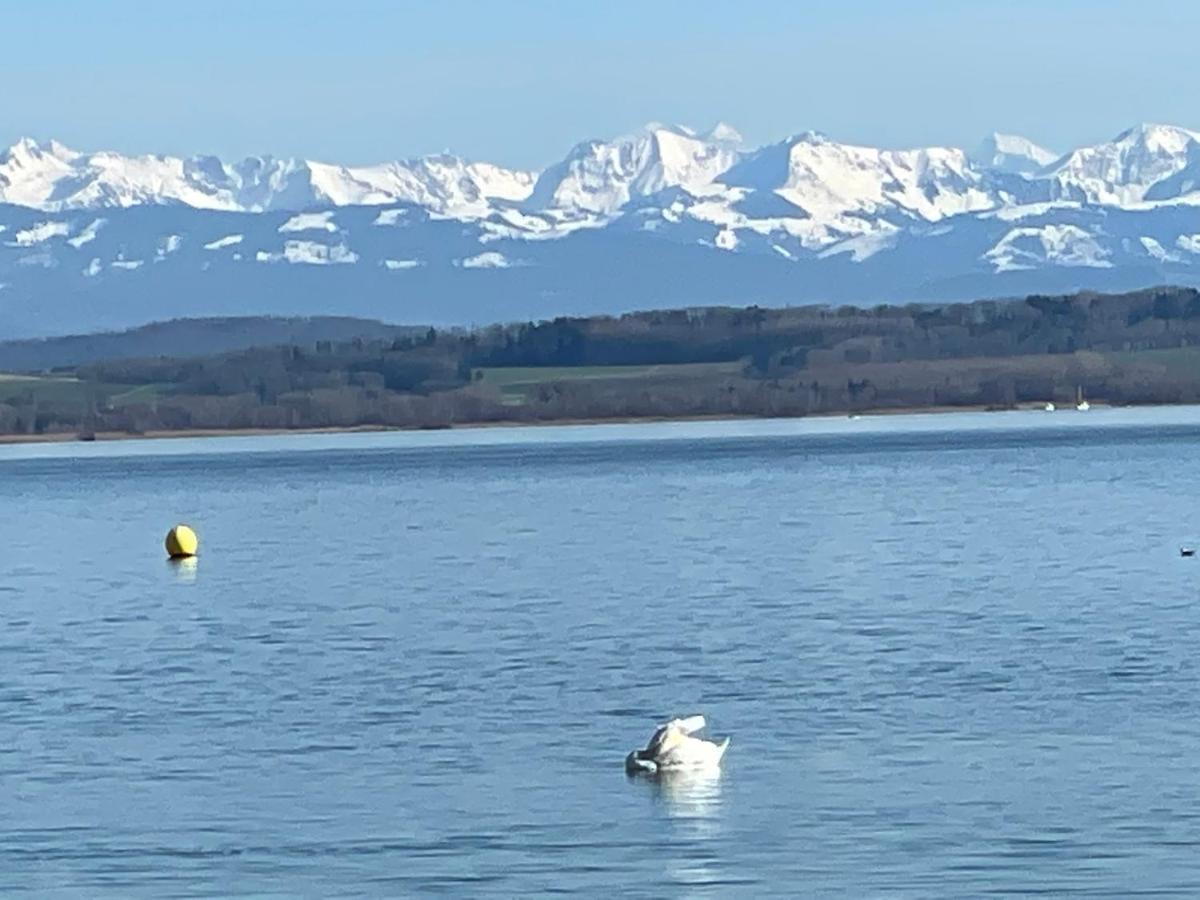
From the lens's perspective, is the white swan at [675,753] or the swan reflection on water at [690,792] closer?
the swan reflection on water at [690,792]

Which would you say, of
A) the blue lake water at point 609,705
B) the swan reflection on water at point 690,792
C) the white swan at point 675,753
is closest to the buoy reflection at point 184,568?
the blue lake water at point 609,705

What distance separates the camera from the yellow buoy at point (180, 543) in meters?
68.1

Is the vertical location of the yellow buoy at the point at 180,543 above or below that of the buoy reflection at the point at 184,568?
above

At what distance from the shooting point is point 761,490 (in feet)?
314

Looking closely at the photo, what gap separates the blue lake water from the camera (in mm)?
25219

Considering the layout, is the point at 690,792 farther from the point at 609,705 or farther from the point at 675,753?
the point at 609,705

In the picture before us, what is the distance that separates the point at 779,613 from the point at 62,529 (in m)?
39.5

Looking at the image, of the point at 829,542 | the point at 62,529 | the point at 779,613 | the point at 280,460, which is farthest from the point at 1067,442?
the point at 779,613

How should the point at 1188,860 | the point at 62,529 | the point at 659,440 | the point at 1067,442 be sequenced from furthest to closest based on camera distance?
the point at 659,440 < the point at 1067,442 < the point at 62,529 < the point at 1188,860

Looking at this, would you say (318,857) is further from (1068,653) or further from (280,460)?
(280,460)

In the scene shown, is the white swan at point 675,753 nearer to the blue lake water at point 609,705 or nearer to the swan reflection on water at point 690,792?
the swan reflection on water at point 690,792

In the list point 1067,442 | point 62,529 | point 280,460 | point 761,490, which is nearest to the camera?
point 62,529

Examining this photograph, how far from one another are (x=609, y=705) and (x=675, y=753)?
5699mm

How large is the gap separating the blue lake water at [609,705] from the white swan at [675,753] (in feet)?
1.00
